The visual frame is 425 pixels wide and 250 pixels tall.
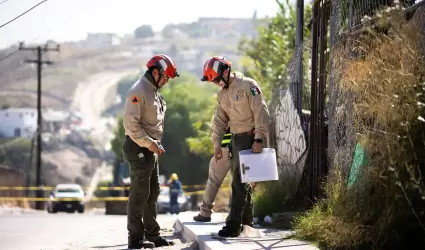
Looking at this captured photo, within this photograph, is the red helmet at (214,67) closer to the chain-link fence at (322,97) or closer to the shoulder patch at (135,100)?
the shoulder patch at (135,100)

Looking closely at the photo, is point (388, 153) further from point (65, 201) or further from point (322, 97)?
point (65, 201)

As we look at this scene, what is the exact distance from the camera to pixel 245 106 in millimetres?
11086

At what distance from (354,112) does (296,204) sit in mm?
3825

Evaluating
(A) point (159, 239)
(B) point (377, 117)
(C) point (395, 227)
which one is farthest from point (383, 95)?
(A) point (159, 239)

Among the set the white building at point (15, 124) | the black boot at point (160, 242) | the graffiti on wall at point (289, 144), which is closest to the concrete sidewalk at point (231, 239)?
the black boot at point (160, 242)

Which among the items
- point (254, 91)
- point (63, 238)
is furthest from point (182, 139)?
point (254, 91)

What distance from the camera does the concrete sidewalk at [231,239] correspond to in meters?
9.80

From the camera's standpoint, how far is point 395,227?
7.90 metres

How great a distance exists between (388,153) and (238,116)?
3270 mm

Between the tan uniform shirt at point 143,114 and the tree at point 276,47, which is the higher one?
the tree at point 276,47

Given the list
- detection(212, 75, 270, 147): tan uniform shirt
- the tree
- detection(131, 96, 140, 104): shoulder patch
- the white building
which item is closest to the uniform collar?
detection(131, 96, 140, 104): shoulder patch

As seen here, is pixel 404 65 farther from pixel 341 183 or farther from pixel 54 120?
pixel 54 120

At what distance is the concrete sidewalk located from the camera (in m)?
9.80

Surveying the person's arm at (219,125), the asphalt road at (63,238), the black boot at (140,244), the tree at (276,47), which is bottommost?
the asphalt road at (63,238)
